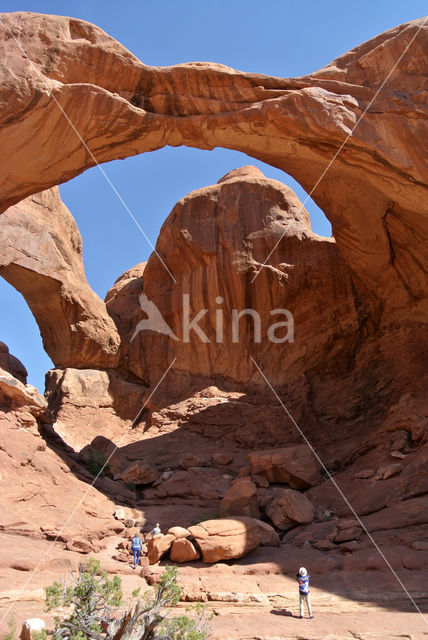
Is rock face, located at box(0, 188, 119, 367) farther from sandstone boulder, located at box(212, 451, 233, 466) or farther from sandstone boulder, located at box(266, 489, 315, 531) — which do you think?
sandstone boulder, located at box(266, 489, 315, 531)

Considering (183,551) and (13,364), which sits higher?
(13,364)

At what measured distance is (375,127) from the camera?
1204 centimetres

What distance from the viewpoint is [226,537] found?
33.1 ft

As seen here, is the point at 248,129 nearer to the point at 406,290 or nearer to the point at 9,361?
the point at 406,290

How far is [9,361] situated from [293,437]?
9.11m

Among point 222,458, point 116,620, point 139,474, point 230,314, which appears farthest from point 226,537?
point 230,314

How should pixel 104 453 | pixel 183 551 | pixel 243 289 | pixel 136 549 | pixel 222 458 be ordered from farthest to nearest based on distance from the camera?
pixel 243 289
pixel 222 458
pixel 104 453
pixel 183 551
pixel 136 549

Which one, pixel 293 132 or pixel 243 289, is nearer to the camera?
pixel 293 132

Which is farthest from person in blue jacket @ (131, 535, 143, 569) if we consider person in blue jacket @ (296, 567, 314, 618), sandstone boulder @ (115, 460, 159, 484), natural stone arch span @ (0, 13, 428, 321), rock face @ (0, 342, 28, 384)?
natural stone arch span @ (0, 13, 428, 321)

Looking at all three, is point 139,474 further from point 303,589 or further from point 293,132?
point 293,132

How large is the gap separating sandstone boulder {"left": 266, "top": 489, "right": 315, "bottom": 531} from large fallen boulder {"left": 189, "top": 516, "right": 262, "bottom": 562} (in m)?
1.47

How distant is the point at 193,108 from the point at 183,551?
31.6 ft

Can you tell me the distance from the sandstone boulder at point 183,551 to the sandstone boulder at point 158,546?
15 centimetres

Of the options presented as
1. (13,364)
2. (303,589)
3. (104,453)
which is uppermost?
(13,364)
